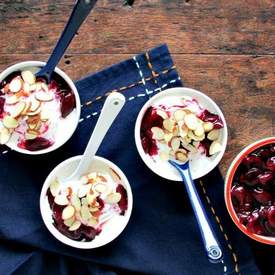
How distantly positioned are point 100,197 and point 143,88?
20 cm

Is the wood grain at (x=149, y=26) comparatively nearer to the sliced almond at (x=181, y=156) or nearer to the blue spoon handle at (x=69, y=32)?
the blue spoon handle at (x=69, y=32)

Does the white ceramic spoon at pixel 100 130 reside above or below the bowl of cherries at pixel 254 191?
above

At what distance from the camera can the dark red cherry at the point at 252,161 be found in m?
1.23

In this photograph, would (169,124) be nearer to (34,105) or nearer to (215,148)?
(215,148)

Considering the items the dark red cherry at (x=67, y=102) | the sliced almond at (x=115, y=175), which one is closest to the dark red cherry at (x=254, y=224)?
the sliced almond at (x=115, y=175)

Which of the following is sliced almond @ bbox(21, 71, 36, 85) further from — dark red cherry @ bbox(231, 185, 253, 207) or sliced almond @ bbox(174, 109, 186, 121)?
dark red cherry @ bbox(231, 185, 253, 207)

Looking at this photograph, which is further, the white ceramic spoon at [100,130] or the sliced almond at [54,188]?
the sliced almond at [54,188]

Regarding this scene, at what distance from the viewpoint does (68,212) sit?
1227 millimetres

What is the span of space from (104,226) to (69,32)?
1.02 feet

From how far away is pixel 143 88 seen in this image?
1.30 meters

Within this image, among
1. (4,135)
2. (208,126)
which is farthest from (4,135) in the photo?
(208,126)

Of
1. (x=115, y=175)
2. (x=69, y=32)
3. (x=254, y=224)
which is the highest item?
(x=69, y=32)

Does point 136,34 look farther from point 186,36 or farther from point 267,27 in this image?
point 267,27

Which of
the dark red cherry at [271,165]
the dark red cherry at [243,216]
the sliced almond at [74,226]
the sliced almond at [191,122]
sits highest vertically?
the sliced almond at [191,122]
